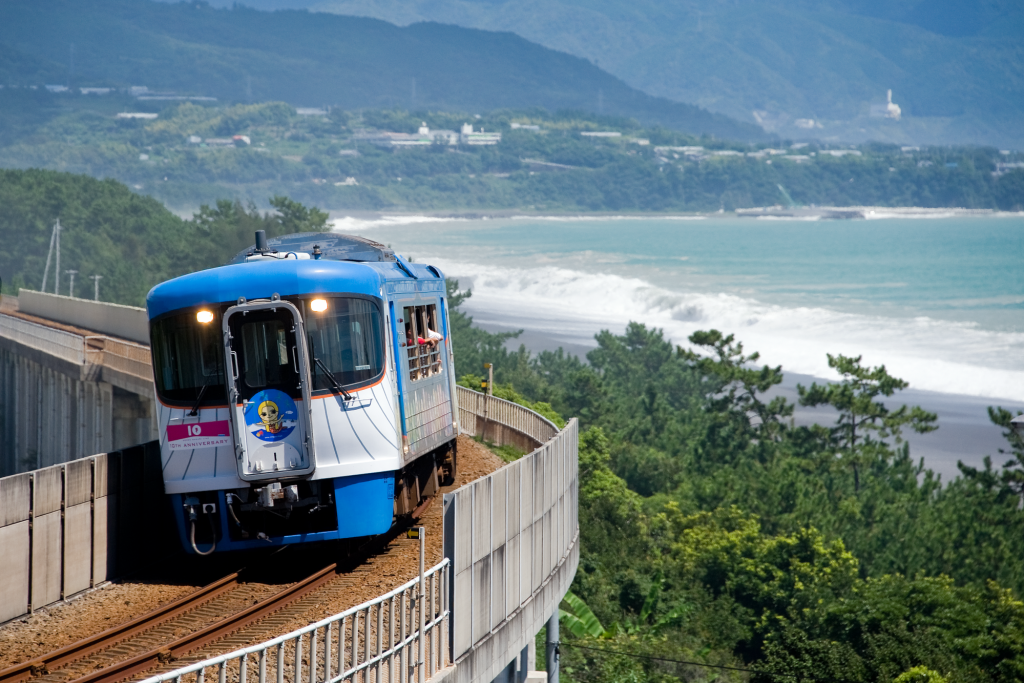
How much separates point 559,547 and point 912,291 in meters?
104

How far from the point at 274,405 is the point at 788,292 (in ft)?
337

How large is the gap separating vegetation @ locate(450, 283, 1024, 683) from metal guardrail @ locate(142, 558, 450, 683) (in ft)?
45.8

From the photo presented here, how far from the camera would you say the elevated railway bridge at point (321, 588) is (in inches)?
370

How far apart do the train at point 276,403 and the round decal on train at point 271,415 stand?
10mm

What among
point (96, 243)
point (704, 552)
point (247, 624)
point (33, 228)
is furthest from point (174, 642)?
point (33, 228)

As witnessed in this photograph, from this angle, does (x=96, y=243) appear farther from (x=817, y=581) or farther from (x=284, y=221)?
(x=817, y=581)

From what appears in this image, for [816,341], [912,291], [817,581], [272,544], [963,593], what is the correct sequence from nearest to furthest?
1. [272,544]
2. [963,593]
3. [817,581]
4. [816,341]
5. [912,291]

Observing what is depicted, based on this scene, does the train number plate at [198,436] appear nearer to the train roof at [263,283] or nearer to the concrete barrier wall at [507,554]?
the train roof at [263,283]

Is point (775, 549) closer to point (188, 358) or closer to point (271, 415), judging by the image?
point (271, 415)

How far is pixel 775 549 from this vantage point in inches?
1296

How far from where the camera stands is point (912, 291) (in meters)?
111

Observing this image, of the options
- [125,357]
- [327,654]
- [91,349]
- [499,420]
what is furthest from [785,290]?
[327,654]

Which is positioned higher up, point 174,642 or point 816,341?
point 174,642

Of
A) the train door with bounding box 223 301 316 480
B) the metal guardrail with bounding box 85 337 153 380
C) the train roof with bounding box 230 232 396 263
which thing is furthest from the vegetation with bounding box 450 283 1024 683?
the train door with bounding box 223 301 316 480
